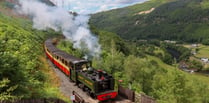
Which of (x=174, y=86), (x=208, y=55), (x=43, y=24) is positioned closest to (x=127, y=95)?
(x=174, y=86)

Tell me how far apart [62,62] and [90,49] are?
7.02m

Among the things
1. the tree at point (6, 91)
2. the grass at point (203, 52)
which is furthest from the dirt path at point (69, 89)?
the grass at point (203, 52)

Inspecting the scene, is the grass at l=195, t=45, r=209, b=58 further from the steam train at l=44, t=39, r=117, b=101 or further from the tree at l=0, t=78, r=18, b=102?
the tree at l=0, t=78, r=18, b=102

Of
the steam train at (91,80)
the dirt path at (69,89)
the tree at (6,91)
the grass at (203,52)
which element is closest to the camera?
the tree at (6,91)

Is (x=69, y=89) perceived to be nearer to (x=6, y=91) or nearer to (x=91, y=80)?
(x=91, y=80)

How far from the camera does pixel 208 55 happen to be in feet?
494

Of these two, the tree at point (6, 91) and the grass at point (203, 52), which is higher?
the tree at point (6, 91)

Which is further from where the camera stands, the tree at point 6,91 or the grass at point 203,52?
the grass at point 203,52

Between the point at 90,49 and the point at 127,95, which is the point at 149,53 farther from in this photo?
the point at 127,95

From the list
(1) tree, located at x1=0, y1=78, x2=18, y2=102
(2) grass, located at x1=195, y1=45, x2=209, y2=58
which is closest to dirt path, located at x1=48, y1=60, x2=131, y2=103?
(1) tree, located at x1=0, y1=78, x2=18, y2=102

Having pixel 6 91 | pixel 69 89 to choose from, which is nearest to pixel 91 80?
pixel 69 89

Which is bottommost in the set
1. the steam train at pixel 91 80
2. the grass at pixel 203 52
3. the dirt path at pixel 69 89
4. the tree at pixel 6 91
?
the grass at pixel 203 52

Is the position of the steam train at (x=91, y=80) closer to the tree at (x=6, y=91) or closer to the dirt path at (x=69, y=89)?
the dirt path at (x=69, y=89)

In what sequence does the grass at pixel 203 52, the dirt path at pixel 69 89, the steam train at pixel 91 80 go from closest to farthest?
the steam train at pixel 91 80, the dirt path at pixel 69 89, the grass at pixel 203 52
